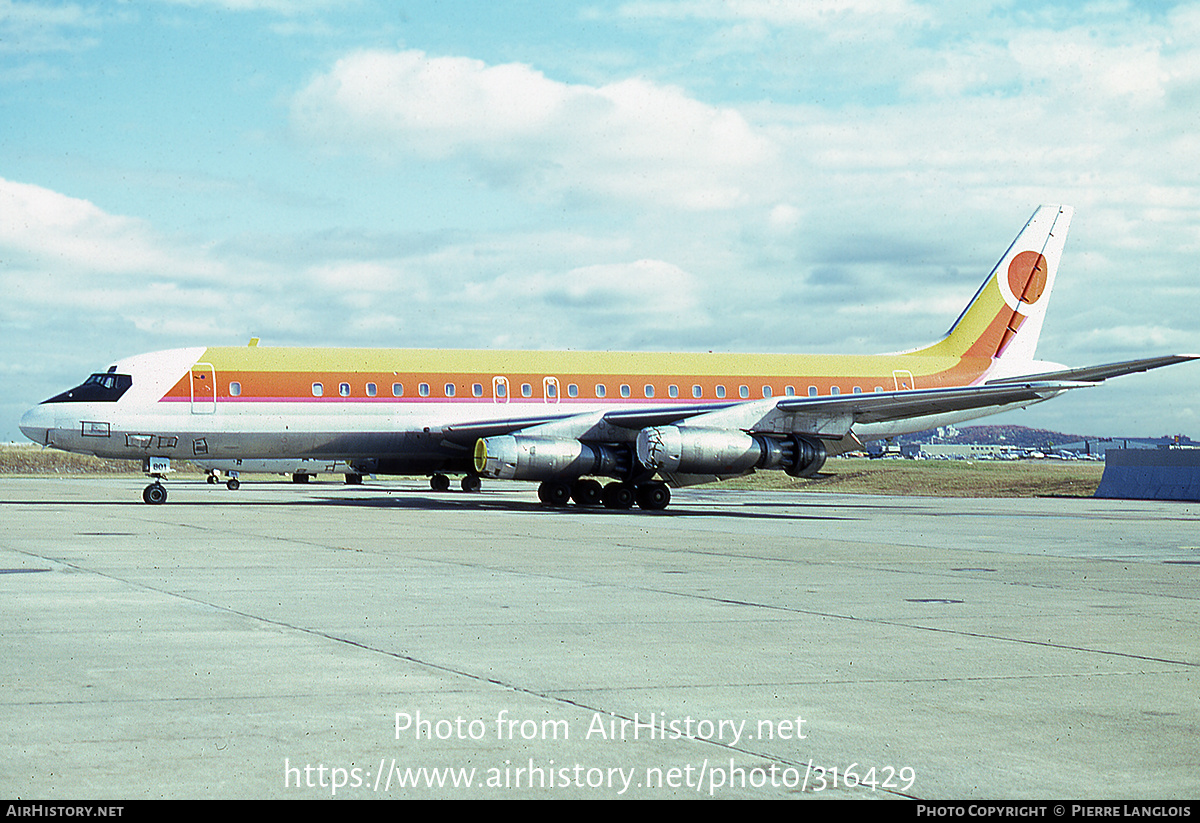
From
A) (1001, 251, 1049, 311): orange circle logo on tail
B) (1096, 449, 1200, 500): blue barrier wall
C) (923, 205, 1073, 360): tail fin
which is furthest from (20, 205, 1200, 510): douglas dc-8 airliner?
(1096, 449, 1200, 500): blue barrier wall

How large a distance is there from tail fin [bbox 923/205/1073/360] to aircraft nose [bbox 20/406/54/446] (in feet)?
77.5

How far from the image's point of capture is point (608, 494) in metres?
30.9

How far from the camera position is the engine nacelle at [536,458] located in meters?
28.5

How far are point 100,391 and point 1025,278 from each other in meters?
25.6

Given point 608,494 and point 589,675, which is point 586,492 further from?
point 589,675

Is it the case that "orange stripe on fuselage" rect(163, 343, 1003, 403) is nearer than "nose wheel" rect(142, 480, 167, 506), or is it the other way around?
"orange stripe on fuselage" rect(163, 343, 1003, 403)

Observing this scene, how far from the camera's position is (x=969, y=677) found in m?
7.76

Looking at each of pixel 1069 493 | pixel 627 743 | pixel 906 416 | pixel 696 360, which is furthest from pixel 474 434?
pixel 1069 493

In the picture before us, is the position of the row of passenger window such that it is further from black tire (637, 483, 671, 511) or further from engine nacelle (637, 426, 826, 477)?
engine nacelle (637, 426, 826, 477)

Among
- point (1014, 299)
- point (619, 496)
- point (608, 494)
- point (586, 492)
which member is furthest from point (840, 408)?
point (1014, 299)

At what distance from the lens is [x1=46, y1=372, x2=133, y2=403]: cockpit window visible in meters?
29.2

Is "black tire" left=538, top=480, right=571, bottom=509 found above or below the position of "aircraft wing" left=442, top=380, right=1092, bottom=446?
below

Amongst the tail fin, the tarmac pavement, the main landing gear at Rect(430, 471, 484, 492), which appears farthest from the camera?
the main landing gear at Rect(430, 471, 484, 492)
